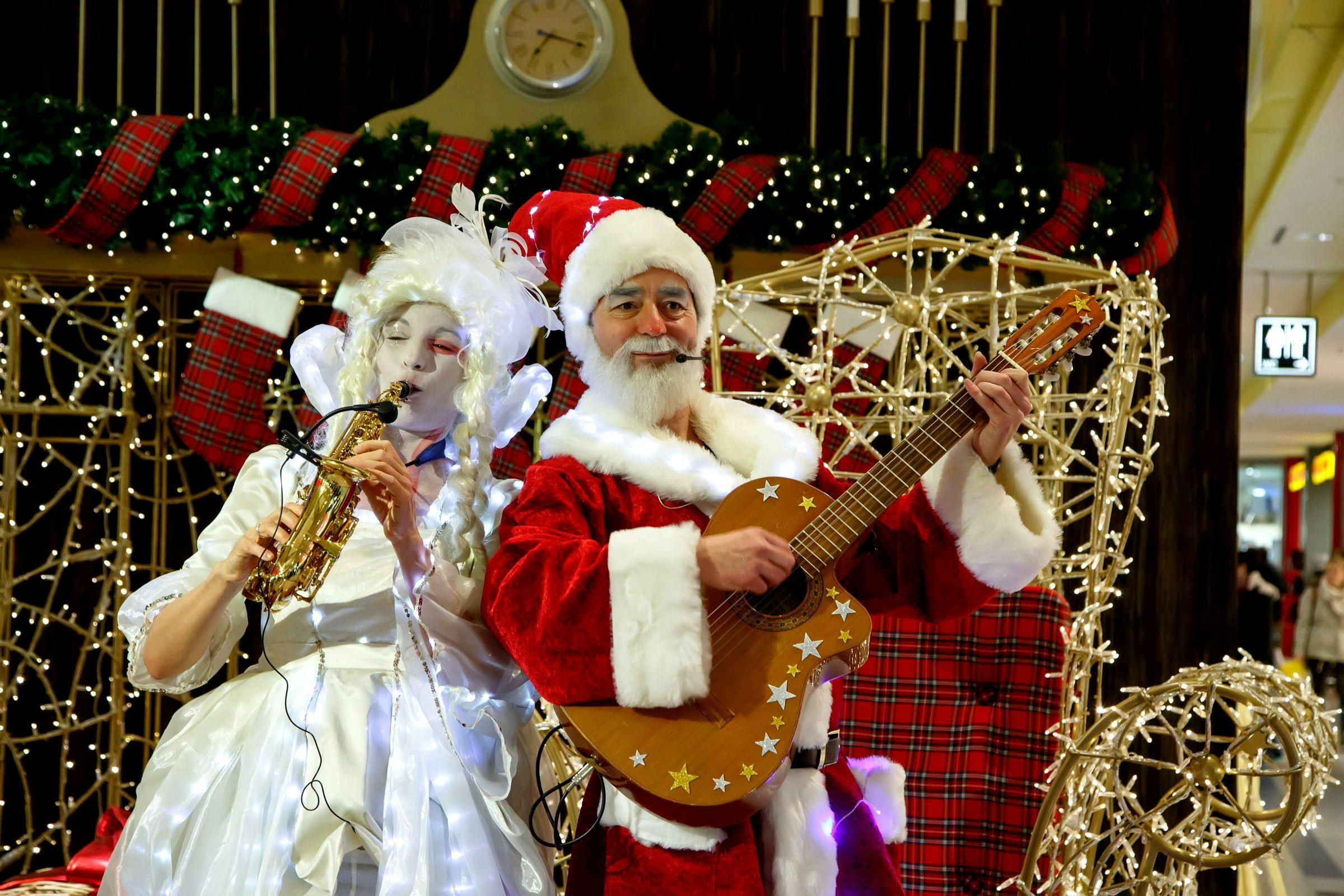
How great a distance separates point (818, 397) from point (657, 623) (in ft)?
Answer: 4.44

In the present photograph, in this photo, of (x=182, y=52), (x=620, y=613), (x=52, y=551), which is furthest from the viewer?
(x=182, y=52)

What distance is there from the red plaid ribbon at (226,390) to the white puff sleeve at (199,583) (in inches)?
75.8

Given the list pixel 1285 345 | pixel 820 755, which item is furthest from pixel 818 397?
pixel 1285 345

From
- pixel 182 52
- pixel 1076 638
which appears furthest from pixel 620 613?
pixel 182 52

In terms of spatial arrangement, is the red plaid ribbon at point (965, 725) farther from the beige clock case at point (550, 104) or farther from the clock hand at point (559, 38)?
the clock hand at point (559, 38)

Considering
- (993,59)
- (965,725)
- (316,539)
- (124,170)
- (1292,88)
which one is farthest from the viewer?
(1292,88)

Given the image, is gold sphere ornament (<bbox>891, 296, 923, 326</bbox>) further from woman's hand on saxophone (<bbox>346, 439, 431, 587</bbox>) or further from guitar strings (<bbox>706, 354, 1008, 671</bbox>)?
woman's hand on saxophone (<bbox>346, 439, 431, 587</bbox>)

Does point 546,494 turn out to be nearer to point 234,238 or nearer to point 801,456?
point 801,456

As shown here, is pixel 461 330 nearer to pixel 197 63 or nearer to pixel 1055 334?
pixel 1055 334

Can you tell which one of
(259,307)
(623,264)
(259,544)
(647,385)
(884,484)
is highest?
(259,307)

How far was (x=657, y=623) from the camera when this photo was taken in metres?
1.83

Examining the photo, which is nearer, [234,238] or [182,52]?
[234,238]

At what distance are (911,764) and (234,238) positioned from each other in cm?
273

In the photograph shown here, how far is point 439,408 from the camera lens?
7.01 ft
